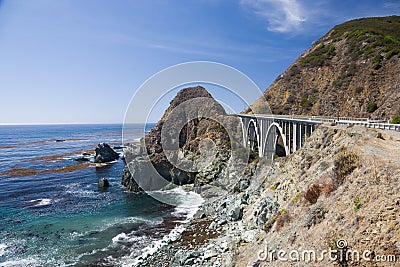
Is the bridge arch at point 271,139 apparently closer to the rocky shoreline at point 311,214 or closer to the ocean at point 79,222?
the rocky shoreline at point 311,214

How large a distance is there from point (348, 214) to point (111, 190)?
127ft

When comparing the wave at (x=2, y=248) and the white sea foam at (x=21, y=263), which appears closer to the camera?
the white sea foam at (x=21, y=263)

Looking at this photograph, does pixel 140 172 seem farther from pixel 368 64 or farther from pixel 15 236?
pixel 368 64

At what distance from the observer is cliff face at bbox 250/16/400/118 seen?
123ft

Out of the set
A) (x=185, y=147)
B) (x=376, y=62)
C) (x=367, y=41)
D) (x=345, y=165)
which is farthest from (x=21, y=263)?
(x=367, y=41)

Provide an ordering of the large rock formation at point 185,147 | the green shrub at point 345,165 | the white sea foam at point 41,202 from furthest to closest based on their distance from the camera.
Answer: the large rock formation at point 185,147, the white sea foam at point 41,202, the green shrub at point 345,165

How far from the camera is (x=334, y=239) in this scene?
8.88 meters

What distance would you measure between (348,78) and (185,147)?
3298cm

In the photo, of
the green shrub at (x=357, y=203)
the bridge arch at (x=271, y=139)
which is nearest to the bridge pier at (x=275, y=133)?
the bridge arch at (x=271, y=139)

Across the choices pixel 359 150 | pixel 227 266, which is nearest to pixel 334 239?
pixel 359 150
